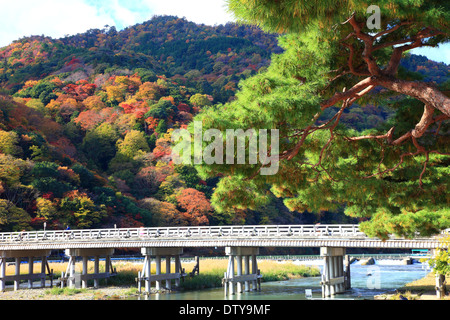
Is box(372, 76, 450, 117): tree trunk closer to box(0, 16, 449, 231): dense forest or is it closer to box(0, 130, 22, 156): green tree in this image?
box(0, 16, 449, 231): dense forest

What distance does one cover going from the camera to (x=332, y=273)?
24062mm

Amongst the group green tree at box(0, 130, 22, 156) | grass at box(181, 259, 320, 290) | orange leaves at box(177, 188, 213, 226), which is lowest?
grass at box(181, 259, 320, 290)

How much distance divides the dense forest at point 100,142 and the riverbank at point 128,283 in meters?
6.99

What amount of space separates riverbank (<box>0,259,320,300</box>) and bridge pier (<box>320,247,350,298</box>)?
28.2ft

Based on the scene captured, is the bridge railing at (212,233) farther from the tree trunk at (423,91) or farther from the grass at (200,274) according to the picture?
the tree trunk at (423,91)

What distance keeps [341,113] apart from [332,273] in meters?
17.4

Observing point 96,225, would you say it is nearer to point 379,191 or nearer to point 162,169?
point 162,169

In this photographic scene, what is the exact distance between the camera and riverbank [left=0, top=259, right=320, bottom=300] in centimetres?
2431

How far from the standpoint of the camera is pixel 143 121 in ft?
200

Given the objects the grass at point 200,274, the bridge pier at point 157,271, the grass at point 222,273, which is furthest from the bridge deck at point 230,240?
the grass at point 222,273

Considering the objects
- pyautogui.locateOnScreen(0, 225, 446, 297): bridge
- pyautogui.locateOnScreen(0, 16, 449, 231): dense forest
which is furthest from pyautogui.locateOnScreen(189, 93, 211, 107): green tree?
pyautogui.locateOnScreen(0, 225, 446, 297): bridge

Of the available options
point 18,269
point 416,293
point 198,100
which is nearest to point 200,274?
point 18,269

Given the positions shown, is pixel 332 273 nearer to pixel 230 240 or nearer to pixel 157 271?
pixel 230 240
